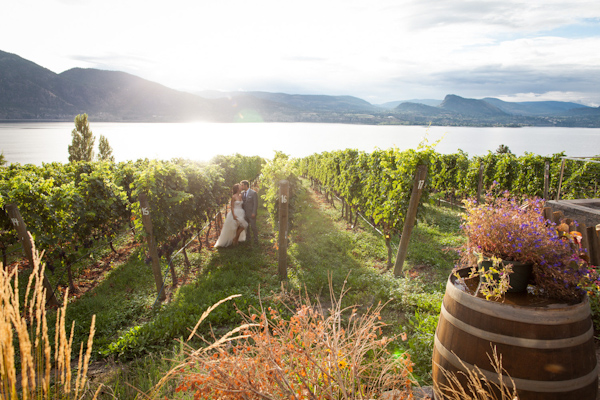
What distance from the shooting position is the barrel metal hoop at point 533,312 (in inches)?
74.0

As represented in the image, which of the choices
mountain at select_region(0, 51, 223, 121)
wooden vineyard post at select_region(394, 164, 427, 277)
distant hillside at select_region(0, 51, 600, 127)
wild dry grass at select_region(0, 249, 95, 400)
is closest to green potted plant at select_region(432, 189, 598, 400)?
wild dry grass at select_region(0, 249, 95, 400)

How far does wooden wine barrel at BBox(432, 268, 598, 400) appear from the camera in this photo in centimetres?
189

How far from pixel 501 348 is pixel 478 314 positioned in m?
0.22

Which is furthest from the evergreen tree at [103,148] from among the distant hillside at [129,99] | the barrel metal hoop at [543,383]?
the distant hillside at [129,99]

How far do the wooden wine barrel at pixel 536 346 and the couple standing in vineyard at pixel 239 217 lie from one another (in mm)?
7207

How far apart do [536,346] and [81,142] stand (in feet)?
100.0

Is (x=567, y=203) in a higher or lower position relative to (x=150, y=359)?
higher

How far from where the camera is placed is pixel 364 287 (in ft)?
19.2

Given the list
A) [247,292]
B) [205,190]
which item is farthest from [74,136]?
[247,292]

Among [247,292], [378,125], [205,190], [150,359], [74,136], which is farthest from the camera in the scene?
[378,125]

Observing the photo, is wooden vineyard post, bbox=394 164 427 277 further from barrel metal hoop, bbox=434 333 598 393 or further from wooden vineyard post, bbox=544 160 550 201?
wooden vineyard post, bbox=544 160 550 201

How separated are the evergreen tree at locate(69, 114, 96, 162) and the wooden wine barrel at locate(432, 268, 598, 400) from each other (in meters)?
29.1

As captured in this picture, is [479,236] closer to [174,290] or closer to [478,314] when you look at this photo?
[478,314]

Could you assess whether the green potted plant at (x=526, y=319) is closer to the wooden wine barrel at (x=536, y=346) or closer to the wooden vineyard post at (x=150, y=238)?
the wooden wine barrel at (x=536, y=346)
